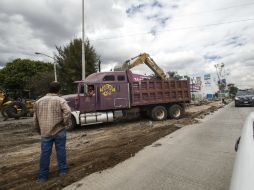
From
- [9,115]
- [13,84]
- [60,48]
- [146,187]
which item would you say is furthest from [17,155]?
[13,84]

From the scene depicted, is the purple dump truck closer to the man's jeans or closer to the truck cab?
the truck cab

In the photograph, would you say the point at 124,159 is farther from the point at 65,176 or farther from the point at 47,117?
the point at 47,117

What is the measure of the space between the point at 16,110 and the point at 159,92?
38.9ft

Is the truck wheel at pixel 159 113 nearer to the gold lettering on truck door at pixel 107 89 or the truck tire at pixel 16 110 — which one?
the gold lettering on truck door at pixel 107 89

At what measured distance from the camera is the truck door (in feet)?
39.6

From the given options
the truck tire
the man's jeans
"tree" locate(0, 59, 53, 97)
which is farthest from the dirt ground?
"tree" locate(0, 59, 53, 97)

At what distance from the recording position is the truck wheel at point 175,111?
1431 centimetres

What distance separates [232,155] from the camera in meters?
5.63

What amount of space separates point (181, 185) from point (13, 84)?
184ft

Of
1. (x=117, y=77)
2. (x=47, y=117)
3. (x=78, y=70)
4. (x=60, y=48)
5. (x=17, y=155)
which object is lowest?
(x=17, y=155)

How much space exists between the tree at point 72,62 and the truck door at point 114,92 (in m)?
16.6

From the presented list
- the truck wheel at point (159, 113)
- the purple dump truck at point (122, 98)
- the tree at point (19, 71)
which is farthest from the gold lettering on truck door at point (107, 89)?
the tree at point (19, 71)

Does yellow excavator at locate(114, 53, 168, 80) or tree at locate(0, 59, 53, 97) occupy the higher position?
tree at locate(0, 59, 53, 97)

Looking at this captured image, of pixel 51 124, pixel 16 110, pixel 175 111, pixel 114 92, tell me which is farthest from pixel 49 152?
pixel 16 110
